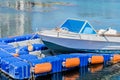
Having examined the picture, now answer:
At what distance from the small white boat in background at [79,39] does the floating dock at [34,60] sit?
884mm

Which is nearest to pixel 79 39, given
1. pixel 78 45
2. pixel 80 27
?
pixel 78 45

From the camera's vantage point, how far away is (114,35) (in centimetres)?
2545

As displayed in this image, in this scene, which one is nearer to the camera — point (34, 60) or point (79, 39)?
point (34, 60)

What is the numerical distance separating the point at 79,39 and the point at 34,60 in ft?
15.5

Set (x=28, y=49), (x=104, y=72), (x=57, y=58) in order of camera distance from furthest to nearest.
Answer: (x=28, y=49) → (x=104, y=72) → (x=57, y=58)

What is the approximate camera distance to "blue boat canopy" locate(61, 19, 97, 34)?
25.3m

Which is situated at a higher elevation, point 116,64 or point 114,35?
point 114,35

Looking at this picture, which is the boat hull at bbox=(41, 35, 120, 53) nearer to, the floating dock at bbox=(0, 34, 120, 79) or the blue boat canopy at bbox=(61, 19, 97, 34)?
the floating dock at bbox=(0, 34, 120, 79)

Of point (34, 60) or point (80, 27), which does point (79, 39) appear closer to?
point (80, 27)

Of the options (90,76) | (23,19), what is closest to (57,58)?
(90,76)

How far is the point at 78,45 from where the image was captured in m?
24.6

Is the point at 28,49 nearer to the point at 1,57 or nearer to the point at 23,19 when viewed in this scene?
the point at 1,57

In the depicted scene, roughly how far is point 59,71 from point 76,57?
161 cm

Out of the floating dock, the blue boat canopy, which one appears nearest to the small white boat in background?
the blue boat canopy
